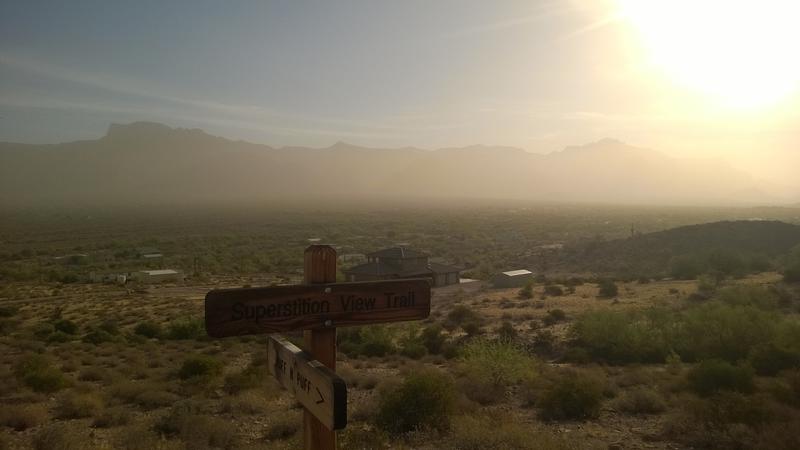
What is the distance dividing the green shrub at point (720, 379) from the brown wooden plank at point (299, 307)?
1242 centimetres

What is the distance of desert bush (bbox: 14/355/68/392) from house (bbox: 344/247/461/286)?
98.0 ft

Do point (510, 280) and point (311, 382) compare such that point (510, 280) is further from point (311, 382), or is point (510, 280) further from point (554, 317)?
point (311, 382)

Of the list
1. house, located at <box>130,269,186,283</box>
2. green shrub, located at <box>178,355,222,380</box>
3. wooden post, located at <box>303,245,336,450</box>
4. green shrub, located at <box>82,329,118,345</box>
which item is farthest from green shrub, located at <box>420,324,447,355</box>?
house, located at <box>130,269,186,283</box>

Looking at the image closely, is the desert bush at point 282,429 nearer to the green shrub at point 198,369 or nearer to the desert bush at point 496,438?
Answer: the desert bush at point 496,438

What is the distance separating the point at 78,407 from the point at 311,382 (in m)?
11.2

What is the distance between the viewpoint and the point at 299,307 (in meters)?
4.05

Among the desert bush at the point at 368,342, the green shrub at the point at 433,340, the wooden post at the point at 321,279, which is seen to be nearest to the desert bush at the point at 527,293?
the green shrub at the point at 433,340

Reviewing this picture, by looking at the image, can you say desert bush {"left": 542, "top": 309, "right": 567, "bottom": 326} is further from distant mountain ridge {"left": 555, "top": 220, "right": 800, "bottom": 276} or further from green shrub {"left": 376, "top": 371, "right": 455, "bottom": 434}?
distant mountain ridge {"left": 555, "top": 220, "right": 800, "bottom": 276}

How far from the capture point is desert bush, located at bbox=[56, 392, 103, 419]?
11.9m

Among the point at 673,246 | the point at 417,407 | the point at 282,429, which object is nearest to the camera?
the point at 282,429

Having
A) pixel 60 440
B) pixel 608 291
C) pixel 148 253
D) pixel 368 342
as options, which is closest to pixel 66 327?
pixel 368 342

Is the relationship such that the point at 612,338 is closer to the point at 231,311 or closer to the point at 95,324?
the point at 231,311

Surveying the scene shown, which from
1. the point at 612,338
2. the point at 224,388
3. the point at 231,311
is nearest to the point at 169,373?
the point at 224,388

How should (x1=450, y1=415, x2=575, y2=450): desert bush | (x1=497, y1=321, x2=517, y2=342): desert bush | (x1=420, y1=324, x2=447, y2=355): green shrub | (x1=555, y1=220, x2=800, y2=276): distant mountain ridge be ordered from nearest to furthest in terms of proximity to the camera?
(x1=450, y1=415, x2=575, y2=450): desert bush
(x1=420, y1=324, x2=447, y2=355): green shrub
(x1=497, y1=321, x2=517, y2=342): desert bush
(x1=555, y1=220, x2=800, y2=276): distant mountain ridge
